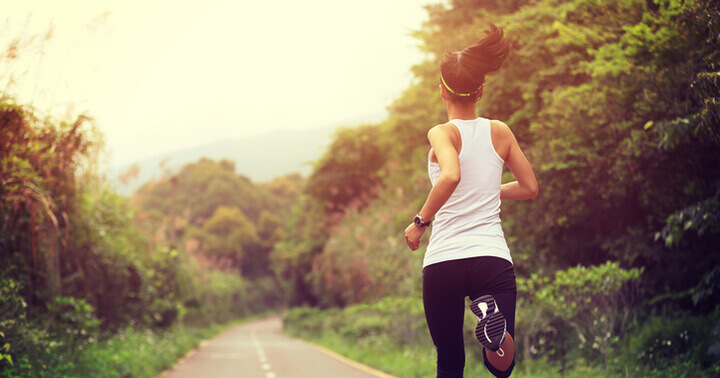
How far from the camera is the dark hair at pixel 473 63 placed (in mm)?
2666

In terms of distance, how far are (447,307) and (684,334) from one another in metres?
5.61

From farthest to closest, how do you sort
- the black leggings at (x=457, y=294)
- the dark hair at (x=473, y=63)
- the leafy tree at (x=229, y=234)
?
the leafy tree at (x=229, y=234)
the dark hair at (x=473, y=63)
the black leggings at (x=457, y=294)

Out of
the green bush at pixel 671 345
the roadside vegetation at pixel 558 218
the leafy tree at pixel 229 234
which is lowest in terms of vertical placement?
→ the leafy tree at pixel 229 234

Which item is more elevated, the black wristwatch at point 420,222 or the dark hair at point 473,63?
the dark hair at point 473,63

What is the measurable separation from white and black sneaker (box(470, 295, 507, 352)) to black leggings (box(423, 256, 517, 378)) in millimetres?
44

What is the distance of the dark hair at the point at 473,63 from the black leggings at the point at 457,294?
703 mm

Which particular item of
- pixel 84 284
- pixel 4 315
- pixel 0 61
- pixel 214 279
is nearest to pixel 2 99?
pixel 0 61

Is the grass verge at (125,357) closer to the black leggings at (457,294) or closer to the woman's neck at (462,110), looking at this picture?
the black leggings at (457,294)

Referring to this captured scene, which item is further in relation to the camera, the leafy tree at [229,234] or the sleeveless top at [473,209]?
the leafy tree at [229,234]

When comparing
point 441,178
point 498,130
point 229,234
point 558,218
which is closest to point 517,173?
point 498,130

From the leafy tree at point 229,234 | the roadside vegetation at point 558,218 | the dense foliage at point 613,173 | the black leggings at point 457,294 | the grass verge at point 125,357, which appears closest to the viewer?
the black leggings at point 457,294

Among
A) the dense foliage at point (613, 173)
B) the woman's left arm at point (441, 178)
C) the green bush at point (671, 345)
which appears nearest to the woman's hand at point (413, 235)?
the woman's left arm at point (441, 178)

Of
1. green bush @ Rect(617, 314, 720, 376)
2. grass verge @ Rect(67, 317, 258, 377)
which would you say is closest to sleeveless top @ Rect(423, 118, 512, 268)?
green bush @ Rect(617, 314, 720, 376)

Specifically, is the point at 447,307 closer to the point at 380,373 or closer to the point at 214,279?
the point at 380,373
